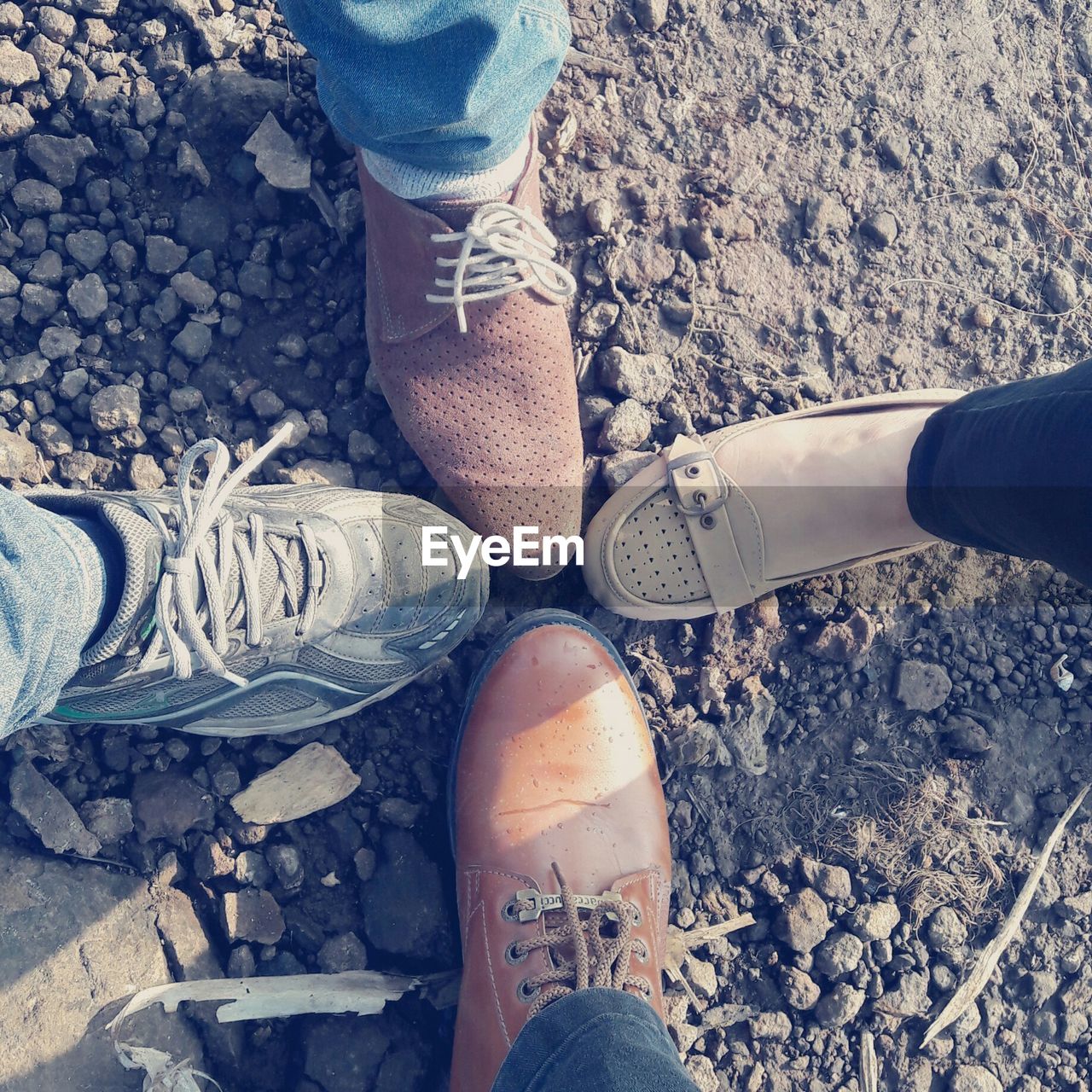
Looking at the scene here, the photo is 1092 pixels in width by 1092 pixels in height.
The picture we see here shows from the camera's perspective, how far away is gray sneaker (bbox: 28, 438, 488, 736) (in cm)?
135

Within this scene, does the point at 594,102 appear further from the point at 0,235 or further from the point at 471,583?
the point at 0,235

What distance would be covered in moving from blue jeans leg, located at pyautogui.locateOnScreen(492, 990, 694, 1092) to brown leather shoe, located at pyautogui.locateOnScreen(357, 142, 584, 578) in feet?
2.83

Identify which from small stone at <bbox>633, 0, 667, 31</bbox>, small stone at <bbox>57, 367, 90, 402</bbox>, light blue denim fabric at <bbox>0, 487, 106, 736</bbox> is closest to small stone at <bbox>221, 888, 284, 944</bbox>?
light blue denim fabric at <bbox>0, 487, 106, 736</bbox>

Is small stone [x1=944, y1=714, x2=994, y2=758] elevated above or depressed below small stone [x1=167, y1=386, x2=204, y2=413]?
below

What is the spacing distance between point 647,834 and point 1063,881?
903 millimetres

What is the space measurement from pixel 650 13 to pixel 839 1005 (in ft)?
6.88

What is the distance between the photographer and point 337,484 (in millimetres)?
1915

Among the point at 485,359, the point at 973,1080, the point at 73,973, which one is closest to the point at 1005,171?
the point at 485,359

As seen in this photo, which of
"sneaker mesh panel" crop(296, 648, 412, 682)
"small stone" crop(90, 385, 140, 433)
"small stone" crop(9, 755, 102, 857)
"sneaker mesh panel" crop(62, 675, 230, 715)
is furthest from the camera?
"small stone" crop(90, 385, 140, 433)

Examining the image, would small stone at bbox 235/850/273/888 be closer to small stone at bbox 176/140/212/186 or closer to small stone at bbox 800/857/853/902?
small stone at bbox 800/857/853/902

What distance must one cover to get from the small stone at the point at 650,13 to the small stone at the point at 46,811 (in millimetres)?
1967

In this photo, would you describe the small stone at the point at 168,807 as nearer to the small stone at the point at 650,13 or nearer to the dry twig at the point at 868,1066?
the dry twig at the point at 868,1066
